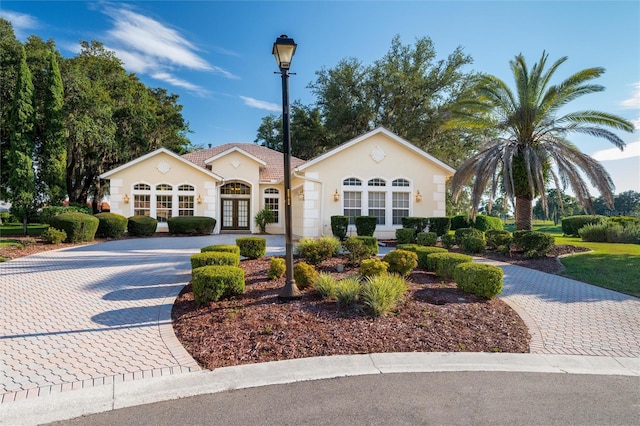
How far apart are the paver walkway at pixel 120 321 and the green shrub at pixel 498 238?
114 inches

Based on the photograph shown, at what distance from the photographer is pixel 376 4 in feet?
38.9

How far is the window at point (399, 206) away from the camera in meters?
18.3

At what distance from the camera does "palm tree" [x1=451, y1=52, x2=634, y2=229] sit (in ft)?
45.1

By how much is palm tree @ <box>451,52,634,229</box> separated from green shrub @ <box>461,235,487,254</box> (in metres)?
1.94

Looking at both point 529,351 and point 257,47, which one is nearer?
point 529,351

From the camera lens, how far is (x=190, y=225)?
63.2 feet

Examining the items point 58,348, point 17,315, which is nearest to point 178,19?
point 17,315

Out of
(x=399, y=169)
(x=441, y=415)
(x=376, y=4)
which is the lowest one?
(x=441, y=415)

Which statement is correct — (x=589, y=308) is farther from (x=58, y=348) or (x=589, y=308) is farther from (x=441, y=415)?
(x=58, y=348)

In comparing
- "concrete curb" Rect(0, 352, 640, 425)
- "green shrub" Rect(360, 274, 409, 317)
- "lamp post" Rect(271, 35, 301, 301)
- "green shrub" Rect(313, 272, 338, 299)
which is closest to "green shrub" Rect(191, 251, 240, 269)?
"lamp post" Rect(271, 35, 301, 301)

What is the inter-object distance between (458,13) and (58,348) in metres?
13.4

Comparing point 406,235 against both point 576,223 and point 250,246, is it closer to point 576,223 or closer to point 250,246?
point 250,246

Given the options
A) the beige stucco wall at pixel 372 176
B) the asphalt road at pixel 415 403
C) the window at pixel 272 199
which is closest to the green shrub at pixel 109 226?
the window at pixel 272 199

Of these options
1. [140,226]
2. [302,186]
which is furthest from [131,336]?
[140,226]
